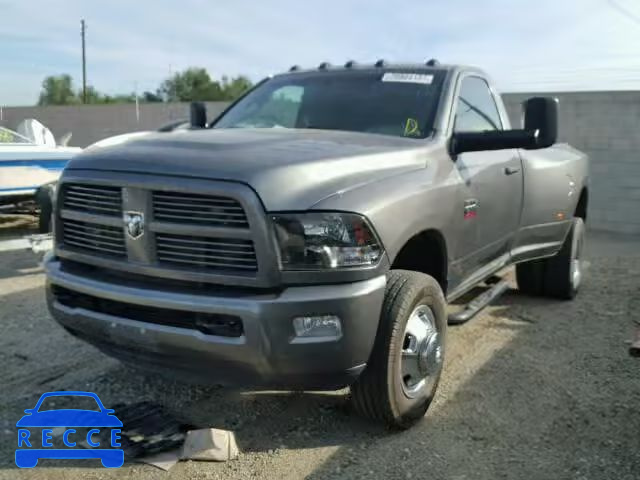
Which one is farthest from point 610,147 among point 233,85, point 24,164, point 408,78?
point 233,85

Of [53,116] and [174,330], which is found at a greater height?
[53,116]

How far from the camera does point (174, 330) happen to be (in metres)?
Result: 2.94

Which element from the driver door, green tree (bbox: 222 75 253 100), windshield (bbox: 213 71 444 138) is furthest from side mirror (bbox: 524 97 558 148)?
green tree (bbox: 222 75 253 100)

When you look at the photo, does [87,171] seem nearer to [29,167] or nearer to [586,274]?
[586,274]

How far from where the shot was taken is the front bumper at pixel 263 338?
2805 millimetres

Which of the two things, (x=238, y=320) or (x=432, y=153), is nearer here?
(x=238, y=320)

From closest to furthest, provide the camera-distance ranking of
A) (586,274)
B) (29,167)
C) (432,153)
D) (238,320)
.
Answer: (238,320)
(432,153)
(586,274)
(29,167)

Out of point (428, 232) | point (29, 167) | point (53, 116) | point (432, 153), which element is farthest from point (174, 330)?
point (53, 116)

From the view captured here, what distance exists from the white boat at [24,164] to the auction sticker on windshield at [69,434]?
7.14m

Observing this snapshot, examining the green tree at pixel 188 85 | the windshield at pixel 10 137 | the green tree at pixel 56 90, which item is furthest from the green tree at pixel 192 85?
the windshield at pixel 10 137

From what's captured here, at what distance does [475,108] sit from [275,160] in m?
2.26

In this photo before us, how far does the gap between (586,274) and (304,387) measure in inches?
226

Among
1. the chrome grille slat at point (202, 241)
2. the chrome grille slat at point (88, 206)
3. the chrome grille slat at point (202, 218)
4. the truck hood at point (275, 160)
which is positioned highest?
the truck hood at point (275, 160)

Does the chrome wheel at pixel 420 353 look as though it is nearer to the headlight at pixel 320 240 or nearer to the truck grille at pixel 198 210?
the headlight at pixel 320 240
